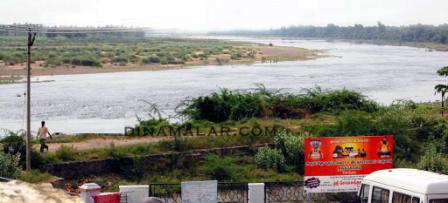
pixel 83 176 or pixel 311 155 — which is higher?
pixel 311 155

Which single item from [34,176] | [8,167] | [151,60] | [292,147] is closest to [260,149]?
[292,147]

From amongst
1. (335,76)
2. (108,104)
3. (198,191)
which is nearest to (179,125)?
(198,191)

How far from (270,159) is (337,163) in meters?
6.02

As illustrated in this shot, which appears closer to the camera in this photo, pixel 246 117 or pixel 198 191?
pixel 198 191

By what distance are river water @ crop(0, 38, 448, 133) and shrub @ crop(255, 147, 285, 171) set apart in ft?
40.8

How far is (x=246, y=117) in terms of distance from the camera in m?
33.9

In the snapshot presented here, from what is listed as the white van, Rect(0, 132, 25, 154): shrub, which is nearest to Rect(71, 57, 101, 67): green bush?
Rect(0, 132, 25, 154): shrub

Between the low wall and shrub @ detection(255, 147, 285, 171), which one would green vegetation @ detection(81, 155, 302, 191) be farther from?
shrub @ detection(255, 147, 285, 171)

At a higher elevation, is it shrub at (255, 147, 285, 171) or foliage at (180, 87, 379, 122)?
foliage at (180, 87, 379, 122)

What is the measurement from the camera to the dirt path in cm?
2609

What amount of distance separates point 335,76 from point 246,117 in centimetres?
4008

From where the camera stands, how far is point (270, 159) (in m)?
24.9

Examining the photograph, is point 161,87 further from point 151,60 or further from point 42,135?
point 42,135

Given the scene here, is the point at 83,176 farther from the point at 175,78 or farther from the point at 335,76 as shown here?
the point at 335,76
